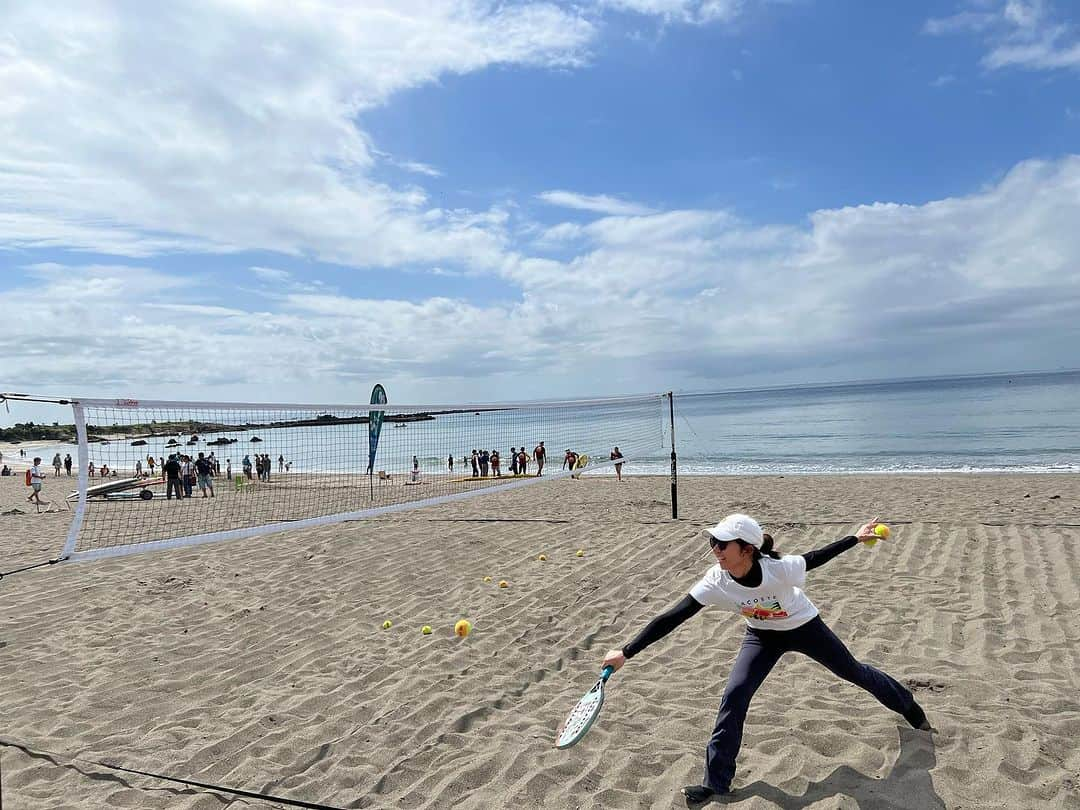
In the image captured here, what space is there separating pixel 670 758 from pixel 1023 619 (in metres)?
3.82

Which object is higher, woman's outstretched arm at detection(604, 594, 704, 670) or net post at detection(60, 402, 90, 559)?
net post at detection(60, 402, 90, 559)

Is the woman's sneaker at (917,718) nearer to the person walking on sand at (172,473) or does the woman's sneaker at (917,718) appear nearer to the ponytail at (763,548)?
the ponytail at (763,548)

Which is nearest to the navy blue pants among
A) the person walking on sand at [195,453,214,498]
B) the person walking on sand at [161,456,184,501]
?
the person walking on sand at [161,456,184,501]

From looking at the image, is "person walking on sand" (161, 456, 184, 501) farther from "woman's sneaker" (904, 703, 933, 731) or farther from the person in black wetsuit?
"woman's sneaker" (904, 703, 933, 731)

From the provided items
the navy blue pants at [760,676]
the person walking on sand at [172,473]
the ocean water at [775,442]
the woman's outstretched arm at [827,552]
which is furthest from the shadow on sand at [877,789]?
the person walking on sand at [172,473]

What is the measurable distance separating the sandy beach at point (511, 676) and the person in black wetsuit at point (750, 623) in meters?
0.26

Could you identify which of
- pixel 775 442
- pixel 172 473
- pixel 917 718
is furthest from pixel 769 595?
pixel 775 442

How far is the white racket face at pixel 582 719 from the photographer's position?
3.28 metres

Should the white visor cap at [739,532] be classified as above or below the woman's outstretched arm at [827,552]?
above

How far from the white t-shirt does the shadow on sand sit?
74 centimetres

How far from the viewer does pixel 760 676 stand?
3494 millimetres

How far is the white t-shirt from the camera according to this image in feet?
11.1

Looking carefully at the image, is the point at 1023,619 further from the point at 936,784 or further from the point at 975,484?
the point at 975,484

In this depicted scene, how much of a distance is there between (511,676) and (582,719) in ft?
6.12
